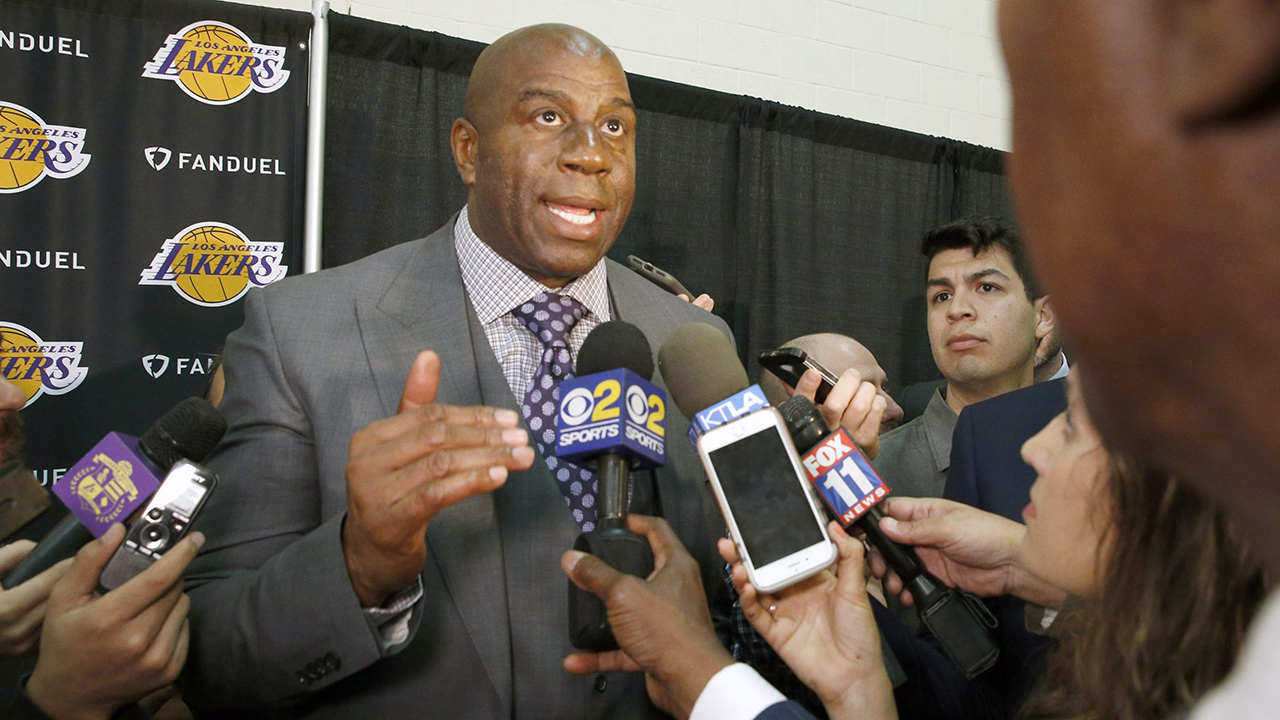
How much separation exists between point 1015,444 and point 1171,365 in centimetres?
145

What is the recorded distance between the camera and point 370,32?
3033mm

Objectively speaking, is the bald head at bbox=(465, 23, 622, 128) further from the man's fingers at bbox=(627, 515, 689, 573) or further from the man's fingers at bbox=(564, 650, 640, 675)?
the man's fingers at bbox=(564, 650, 640, 675)

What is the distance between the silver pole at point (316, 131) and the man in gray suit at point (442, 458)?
1154mm

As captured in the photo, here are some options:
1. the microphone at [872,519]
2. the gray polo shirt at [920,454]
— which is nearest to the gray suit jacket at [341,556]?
the microphone at [872,519]

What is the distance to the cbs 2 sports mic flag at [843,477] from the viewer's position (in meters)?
1.16

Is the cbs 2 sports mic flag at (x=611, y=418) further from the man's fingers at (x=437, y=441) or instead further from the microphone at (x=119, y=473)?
the microphone at (x=119, y=473)

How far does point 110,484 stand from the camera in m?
1.06

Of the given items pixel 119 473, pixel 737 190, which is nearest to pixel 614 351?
pixel 119 473

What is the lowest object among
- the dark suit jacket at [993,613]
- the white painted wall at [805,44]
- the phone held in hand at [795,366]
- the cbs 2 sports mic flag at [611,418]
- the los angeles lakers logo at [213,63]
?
the dark suit jacket at [993,613]

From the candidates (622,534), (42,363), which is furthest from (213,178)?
(622,534)

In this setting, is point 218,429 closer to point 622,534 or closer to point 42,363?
point 622,534

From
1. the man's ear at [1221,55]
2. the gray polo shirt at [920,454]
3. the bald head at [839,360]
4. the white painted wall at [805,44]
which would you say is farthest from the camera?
the white painted wall at [805,44]

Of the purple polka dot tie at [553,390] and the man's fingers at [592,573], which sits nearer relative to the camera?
the man's fingers at [592,573]

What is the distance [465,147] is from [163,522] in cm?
95
